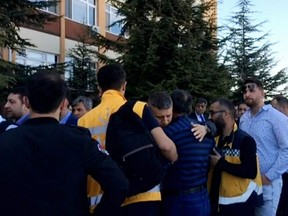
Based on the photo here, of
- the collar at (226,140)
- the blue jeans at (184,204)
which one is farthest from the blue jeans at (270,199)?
the blue jeans at (184,204)

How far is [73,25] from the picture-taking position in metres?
25.0

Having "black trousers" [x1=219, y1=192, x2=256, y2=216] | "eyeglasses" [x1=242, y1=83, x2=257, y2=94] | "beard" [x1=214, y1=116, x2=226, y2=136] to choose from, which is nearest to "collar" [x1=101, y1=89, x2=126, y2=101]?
"beard" [x1=214, y1=116, x2=226, y2=136]

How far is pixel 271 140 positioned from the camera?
5828mm

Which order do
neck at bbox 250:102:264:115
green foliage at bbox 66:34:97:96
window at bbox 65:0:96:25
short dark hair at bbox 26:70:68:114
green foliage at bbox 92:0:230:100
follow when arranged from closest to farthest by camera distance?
short dark hair at bbox 26:70:68:114 → neck at bbox 250:102:264:115 → green foliage at bbox 92:0:230:100 → green foliage at bbox 66:34:97:96 → window at bbox 65:0:96:25

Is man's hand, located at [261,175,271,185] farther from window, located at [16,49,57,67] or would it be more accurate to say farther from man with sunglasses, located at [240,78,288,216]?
window, located at [16,49,57,67]

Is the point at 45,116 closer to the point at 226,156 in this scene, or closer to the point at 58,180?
the point at 58,180

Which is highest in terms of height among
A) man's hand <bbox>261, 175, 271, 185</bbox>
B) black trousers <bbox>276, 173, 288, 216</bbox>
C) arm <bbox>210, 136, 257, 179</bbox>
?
arm <bbox>210, 136, 257, 179</bbox>

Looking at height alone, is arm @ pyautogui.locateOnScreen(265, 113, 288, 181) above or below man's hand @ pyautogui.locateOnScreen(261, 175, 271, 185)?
above

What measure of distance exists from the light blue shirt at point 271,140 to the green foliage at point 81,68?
1755 centimetres

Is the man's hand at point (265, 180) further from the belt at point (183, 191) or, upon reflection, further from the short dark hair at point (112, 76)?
the short dark hair at point (112, 76)

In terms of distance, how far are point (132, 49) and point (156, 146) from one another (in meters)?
13.3

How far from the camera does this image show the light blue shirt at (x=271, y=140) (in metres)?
5.71

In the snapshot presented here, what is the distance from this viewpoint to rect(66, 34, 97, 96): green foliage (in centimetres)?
2311

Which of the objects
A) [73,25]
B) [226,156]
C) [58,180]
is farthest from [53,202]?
[73,25]
